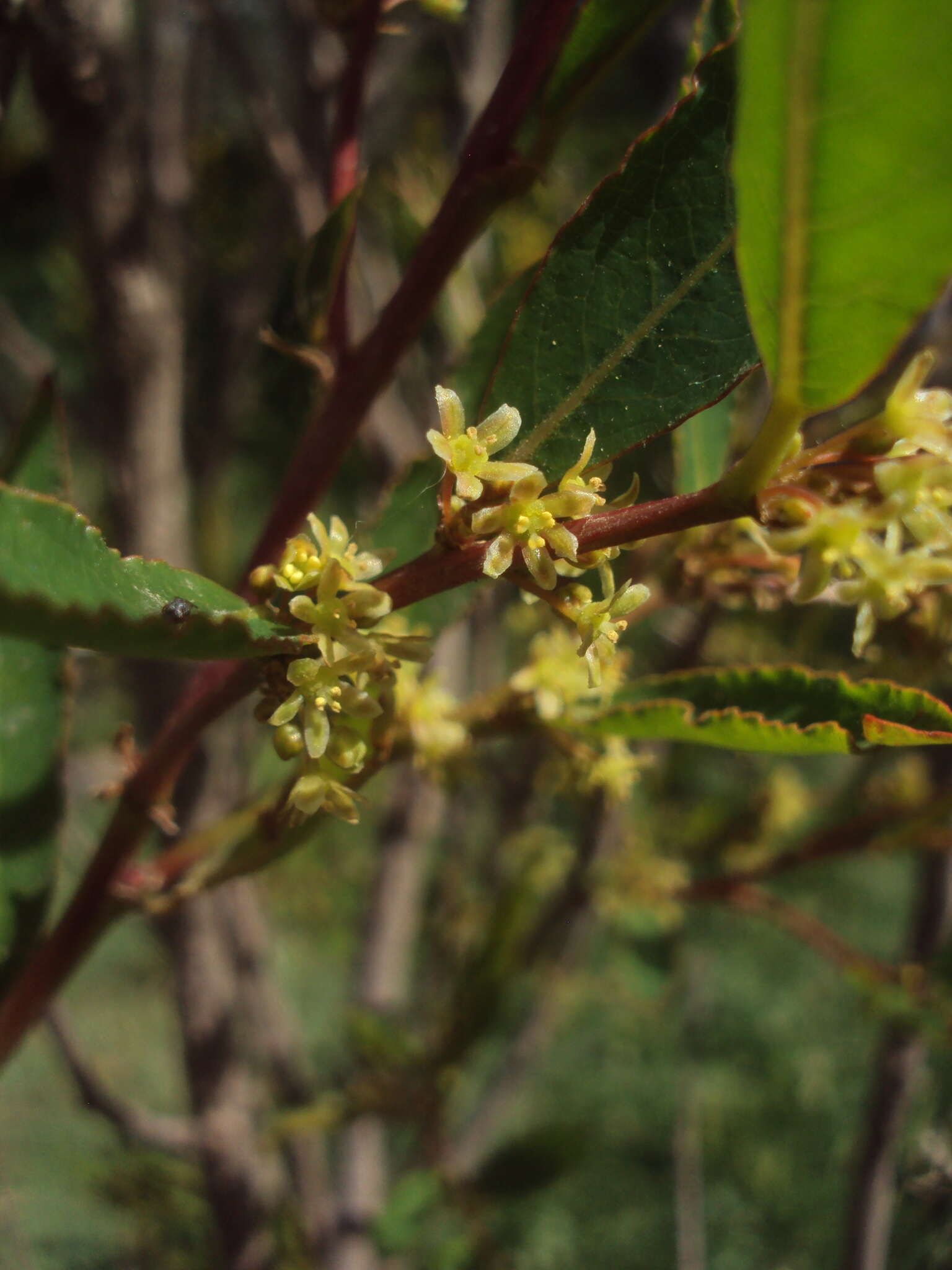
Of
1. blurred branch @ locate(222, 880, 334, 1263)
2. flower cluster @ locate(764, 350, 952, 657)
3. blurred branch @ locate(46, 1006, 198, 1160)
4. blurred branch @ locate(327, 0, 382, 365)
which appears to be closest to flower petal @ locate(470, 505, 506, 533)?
flower cluster @ locate(764, 350, 952, 657)

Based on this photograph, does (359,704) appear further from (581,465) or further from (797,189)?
(797,189)

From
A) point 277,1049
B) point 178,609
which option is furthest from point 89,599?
point 277,1049

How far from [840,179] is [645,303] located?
159 millimetres

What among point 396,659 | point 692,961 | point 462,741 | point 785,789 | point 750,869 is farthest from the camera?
point 692,961

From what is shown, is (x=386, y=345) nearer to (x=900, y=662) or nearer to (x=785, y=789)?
(x=900, y=662)

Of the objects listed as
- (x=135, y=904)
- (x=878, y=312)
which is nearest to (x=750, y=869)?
(x=135, y=904)

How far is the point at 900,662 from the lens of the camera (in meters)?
0.67

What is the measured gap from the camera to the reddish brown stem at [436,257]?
1.47 feet

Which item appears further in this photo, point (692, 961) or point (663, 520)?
point (692, 961)

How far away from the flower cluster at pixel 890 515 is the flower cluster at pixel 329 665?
0.16 m

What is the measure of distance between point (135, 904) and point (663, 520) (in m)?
0.39

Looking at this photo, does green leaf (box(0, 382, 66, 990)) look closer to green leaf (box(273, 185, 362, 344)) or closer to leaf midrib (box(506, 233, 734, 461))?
green leaf (box(273, 185, 362, 344))

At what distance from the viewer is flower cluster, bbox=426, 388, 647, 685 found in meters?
0.37

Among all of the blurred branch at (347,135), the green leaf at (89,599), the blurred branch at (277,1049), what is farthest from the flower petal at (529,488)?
the blurred branch at (277,1049)
